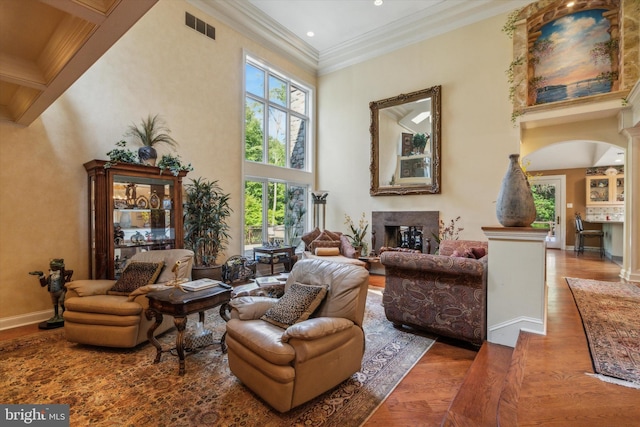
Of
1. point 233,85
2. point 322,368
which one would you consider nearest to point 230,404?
point 322,368

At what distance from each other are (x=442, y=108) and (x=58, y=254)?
266 inches

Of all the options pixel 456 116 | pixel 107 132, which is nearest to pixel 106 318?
pixel 107 132

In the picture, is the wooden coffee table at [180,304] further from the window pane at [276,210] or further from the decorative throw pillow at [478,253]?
the window pane at [276,210]

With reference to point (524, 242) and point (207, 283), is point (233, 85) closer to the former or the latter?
point (207, 283)

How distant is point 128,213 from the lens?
4098 mm

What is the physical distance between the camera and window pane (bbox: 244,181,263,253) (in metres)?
6.21

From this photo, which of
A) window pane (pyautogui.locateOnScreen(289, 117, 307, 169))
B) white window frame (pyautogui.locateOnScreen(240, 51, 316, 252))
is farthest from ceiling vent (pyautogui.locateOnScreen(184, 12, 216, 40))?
window pane (pyautogui.locateOnScreen(289, 117, 307, 169))

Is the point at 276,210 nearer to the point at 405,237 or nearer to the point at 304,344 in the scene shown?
the point at 405,237

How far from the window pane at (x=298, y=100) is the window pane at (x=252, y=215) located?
7.75 feet

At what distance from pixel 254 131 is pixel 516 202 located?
5.25 meters

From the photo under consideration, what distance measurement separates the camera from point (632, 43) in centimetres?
440

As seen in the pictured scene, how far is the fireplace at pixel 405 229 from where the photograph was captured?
6023 millimetres

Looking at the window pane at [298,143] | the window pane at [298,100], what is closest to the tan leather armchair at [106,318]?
the window pane at [298,143]

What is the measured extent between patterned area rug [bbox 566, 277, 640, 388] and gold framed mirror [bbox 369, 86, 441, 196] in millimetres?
2892
